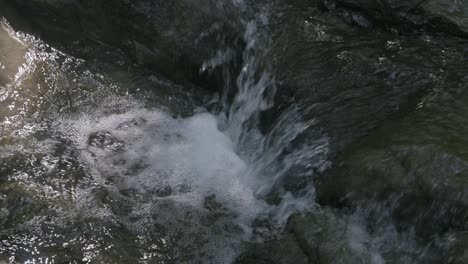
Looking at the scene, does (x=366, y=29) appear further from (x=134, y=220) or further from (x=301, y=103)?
(x=134, y=220)

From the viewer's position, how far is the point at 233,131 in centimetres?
570

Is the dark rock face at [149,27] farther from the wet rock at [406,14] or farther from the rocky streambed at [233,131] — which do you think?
the wet rock at [406,14]

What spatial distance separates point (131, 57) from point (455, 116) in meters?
3.59

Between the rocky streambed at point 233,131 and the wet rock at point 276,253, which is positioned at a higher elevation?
the rocky streambed at point 233,131

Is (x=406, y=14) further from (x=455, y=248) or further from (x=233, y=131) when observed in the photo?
(x=455, y=248)

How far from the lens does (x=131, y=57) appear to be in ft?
20.5

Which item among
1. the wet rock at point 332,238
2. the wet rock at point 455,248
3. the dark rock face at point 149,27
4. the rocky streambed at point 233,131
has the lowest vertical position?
the wet rock at point 455,248

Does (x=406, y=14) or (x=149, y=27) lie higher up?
(x=149, y=27)

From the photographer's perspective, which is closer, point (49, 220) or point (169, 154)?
point (49, 220)

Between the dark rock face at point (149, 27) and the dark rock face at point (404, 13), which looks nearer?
the dark rock face at point (404, 13)

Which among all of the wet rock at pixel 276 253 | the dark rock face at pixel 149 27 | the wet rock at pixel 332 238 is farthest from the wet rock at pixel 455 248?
the dark rock face at pixel 149 27

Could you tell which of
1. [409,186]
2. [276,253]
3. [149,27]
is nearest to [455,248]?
[409,186]

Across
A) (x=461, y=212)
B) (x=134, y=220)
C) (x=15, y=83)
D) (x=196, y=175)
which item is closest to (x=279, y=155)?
(x=196, y=175)

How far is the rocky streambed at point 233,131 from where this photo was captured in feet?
13.1
